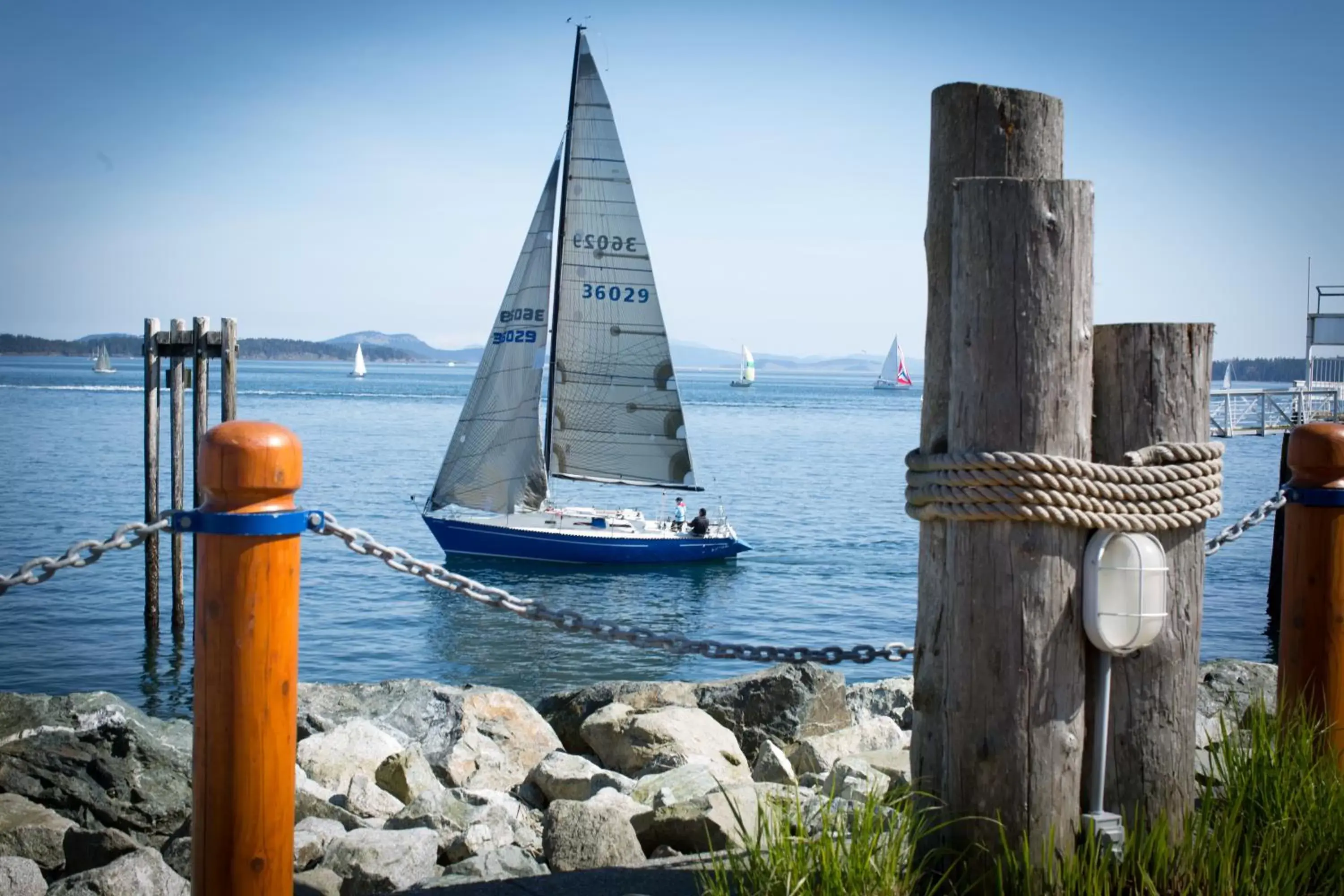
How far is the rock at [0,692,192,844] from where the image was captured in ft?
24.8

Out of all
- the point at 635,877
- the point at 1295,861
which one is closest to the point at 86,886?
Answer: the point at 635,877

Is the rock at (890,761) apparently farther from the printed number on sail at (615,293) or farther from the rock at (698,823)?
the printed number on sail at (615,293)

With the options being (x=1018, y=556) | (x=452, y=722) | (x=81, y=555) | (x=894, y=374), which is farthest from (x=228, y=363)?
(x=894, y=374)

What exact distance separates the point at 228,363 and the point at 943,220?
13.8 metres

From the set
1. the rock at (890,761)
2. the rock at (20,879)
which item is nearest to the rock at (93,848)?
the rock at (20,879)

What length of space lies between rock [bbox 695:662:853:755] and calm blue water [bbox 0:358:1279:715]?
7120 millimetres

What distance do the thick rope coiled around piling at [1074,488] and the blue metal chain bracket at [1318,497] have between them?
3.68ft

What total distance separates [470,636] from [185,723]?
1123 cm

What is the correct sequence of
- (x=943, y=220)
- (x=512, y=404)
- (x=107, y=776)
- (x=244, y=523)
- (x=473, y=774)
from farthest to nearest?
(x=512, y=404)
(x=473, y=774)
(x=107, y=776)
(x=943, y=220)
(x=244, y=523)

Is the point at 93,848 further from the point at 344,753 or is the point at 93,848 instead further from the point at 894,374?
the point at 894,374

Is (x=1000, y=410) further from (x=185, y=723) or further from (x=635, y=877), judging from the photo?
(x=185, y=723)

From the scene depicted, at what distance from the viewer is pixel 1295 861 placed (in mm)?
3580

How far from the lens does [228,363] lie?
1580cm

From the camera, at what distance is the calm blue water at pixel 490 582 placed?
60.9 feet
